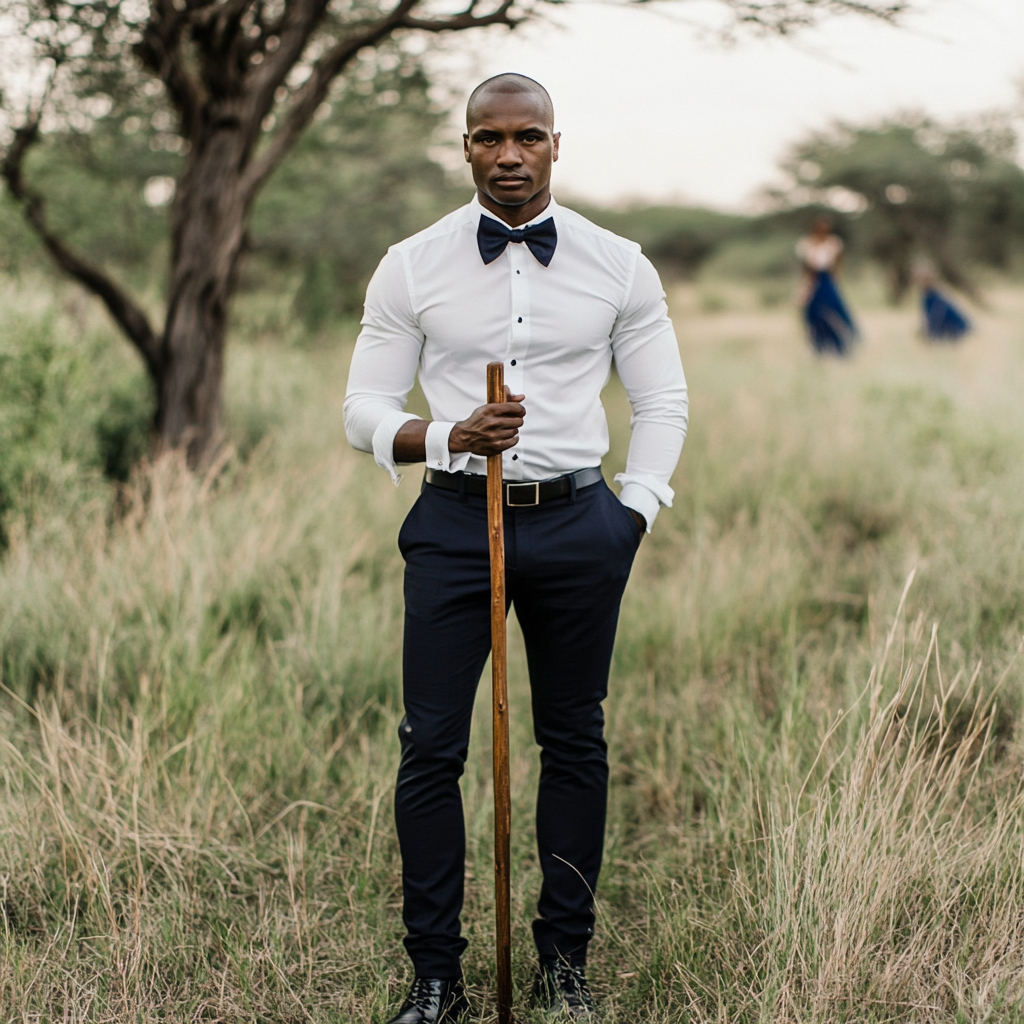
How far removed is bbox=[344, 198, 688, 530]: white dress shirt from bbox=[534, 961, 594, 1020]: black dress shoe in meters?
1.32

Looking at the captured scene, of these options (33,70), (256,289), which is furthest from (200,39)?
(256,289)

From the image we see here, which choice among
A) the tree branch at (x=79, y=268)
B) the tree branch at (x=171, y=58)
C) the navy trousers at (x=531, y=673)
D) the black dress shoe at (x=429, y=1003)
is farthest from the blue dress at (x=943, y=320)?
the black dress shoe at (x=429, y=1003)

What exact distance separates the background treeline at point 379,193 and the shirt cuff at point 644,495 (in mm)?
5569

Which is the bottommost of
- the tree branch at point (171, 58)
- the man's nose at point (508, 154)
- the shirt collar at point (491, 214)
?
the shirt collar at point (491, 214)

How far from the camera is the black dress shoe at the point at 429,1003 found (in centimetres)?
255

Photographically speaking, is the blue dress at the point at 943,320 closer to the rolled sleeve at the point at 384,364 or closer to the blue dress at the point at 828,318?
the blue dress at the point at 828,318

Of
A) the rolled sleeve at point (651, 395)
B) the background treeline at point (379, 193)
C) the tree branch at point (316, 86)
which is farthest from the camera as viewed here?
the background treeline at point (379, 193)

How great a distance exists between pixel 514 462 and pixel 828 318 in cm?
1259

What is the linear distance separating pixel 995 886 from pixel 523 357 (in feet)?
6.13

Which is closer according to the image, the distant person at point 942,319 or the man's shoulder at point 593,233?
the man's shoulder at point 593,233

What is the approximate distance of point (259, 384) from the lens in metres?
8.65

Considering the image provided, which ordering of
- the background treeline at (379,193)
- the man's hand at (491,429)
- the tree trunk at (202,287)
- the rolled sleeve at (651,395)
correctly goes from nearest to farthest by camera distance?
the man's hand at (491,429)
the rolled sleeve at (651,395)
the tree trunk at (202,287)
the background treeline at (379,193)

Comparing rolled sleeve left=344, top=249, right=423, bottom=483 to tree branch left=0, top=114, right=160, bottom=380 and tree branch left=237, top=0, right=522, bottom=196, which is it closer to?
tree branch left=237, top=0, right=522, bottom=196

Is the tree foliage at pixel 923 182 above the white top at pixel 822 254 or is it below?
above
